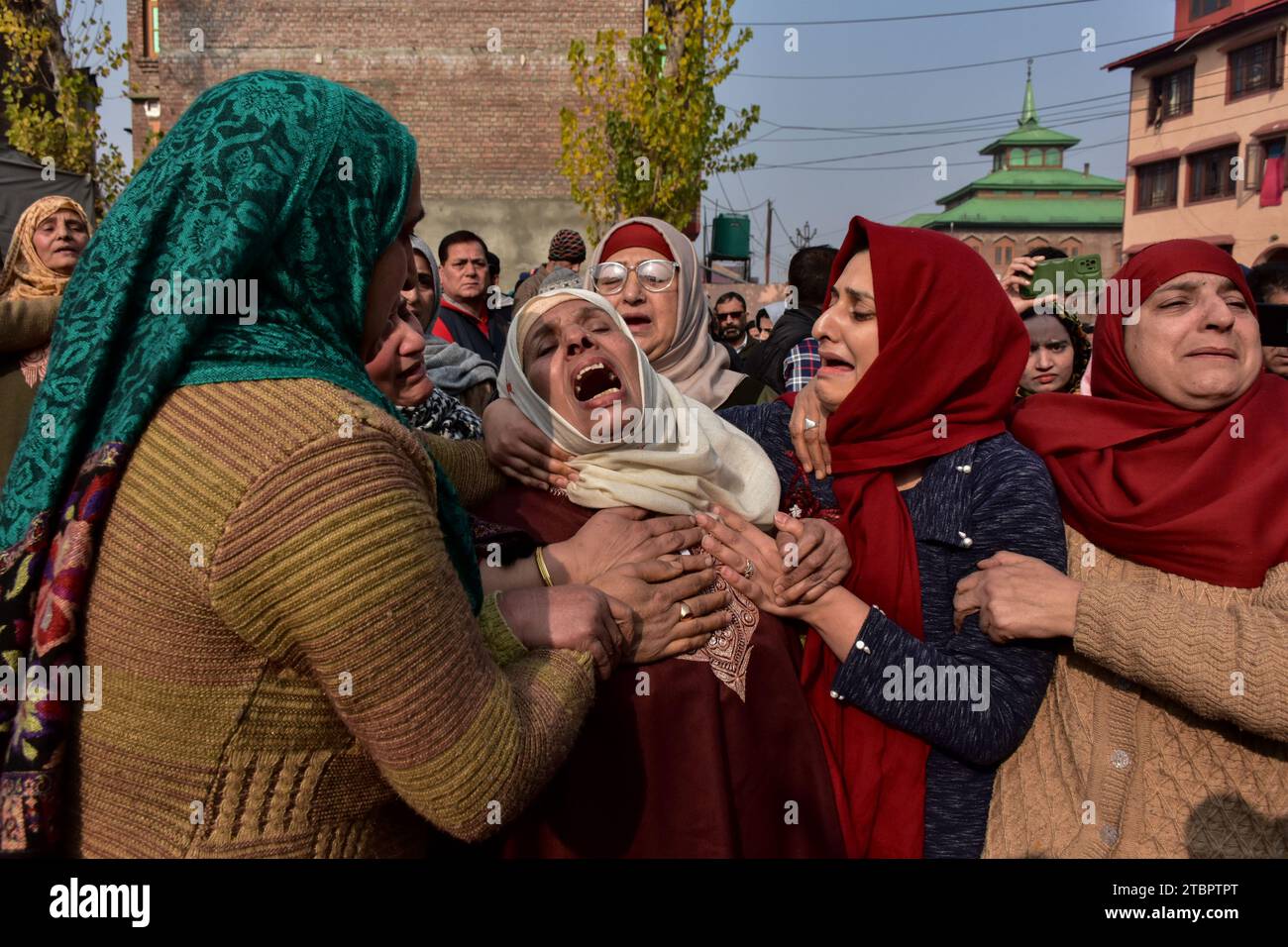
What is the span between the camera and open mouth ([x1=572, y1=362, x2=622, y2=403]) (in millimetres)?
2426

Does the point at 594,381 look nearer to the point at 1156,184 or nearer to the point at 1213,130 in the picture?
the point at 1213,130

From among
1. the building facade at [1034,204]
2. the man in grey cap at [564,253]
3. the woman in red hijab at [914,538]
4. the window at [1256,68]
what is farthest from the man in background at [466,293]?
the building facade at [1034,204]

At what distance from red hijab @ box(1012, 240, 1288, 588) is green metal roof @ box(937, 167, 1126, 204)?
64.5 meters

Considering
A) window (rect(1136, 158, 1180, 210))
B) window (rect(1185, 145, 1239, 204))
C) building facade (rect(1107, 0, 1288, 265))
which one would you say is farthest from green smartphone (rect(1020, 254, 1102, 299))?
window (rect(1136, 158, 1180, 210))

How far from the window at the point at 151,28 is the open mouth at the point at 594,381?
19.9 metres

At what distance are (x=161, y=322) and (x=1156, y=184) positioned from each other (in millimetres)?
41042

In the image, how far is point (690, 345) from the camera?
13.1 ft

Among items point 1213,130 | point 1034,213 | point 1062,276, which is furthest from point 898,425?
point 1034,213

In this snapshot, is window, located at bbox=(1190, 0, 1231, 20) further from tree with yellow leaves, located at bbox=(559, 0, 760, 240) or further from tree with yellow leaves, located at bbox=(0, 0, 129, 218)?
tree with yellow leaves, located at bbox=(0, 0, 129, 218)

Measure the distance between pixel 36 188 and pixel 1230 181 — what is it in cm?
3389

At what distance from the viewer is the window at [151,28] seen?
730 inches

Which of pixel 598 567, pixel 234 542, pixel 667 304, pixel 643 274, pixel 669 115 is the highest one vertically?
pixel 669 115

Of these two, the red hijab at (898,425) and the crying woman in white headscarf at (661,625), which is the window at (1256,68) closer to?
the red hijab at (898,425)

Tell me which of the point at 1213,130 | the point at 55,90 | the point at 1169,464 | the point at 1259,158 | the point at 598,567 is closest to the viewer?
the point at 598,567
